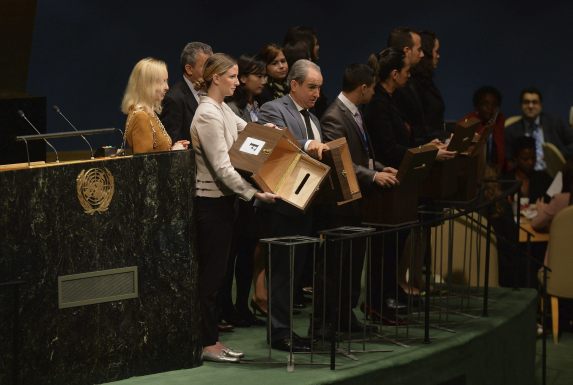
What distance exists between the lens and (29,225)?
4.54m

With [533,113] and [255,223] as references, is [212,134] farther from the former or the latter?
[533,113]

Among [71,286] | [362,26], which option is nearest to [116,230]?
[71,286]

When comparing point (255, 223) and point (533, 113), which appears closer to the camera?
point (255, 223)

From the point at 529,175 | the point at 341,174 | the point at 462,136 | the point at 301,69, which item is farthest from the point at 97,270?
the point at 529,175

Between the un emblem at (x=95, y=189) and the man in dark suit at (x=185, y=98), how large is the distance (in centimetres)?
91

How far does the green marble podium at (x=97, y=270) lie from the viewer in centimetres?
452

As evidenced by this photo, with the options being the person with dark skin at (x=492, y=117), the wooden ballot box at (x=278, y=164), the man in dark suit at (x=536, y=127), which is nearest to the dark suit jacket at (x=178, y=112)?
the wooden ballot box at (x=278, y=164)

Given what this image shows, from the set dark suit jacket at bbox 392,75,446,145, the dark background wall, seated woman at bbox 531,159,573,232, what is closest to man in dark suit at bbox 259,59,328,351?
dark suit jacket at bbox 392,75,446,145

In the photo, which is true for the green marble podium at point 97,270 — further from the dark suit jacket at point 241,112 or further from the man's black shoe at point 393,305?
the man's black shoe at point 393,305

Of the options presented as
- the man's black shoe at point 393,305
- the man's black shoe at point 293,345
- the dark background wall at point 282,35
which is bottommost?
the man's black shoe at point 293,345

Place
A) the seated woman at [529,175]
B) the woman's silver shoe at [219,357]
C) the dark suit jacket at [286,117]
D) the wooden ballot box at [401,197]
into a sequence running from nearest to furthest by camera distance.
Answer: the woman's silver shoe at [219,357] → the dark suit jacket at [286,117] → the wooden ballot box at [401,197] → the seated woman at [529,175]

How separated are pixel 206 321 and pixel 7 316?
3.37 ft

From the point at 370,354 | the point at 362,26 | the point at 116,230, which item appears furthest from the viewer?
the point at 362,26

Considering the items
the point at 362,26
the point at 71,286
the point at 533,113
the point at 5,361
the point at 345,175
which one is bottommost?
the point at 5,361
